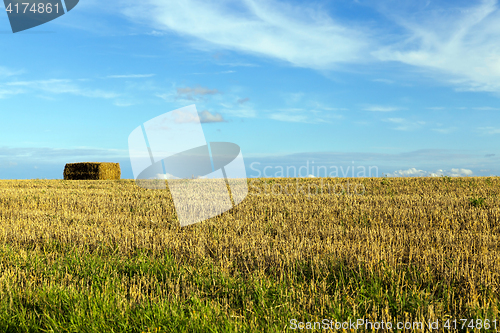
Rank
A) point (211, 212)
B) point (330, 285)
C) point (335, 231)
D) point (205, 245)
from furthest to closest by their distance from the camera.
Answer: point (211, 212), point (335, 231), point (205, 245), point (330, 285)

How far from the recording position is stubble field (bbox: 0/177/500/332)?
3295 millimetres

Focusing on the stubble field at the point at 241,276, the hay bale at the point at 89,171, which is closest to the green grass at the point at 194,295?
the stubble field at the point at 241,276

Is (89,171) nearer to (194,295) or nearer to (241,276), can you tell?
(241,276)

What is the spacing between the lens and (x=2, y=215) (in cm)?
994

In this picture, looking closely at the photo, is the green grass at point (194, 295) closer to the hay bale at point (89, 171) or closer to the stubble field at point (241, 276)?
the stubble field at point (241, 276)

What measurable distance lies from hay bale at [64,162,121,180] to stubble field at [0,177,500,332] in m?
29.9

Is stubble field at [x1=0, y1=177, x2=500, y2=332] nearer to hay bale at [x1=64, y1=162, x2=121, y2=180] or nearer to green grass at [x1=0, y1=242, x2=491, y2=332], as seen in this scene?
green grass at [x1=0, y1=242, x2=491, y2=332]

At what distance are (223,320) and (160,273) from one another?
1.69 metres

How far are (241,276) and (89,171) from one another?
35860mm

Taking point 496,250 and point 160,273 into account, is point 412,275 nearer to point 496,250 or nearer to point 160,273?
point 496,250

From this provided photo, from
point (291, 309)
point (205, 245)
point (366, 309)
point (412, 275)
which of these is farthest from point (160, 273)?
point (412, 275)

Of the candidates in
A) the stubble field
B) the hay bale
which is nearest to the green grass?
the stubble field

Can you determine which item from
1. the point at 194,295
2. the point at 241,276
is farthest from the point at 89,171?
the point at 194,295

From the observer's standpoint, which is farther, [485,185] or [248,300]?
[485,185]
